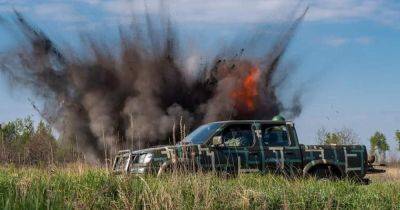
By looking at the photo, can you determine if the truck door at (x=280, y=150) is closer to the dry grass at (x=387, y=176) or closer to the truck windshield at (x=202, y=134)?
the truck windshield at (x=202, y=134)

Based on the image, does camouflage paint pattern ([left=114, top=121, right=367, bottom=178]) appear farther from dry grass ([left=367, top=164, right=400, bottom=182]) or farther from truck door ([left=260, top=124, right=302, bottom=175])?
dry grass ([left=367, top=164, right=400, bottom=182])

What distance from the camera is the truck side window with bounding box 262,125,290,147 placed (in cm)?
1331

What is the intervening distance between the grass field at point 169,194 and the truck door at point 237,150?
1.65m

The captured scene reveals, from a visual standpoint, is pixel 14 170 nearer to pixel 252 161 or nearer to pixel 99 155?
pixel 252 161

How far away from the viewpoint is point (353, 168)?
1346 centimetres

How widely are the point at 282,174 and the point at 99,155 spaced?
2423cm

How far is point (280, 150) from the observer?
43.1 feet

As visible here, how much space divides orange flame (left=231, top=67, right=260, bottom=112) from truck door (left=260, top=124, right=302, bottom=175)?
779 inches

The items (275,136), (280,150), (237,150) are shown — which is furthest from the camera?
(275,136)

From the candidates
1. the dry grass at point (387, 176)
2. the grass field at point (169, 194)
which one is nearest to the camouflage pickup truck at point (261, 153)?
the grass field at point (169, 194)

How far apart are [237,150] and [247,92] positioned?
71.0 ft

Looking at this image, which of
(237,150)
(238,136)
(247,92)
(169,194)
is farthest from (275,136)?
(247,92)

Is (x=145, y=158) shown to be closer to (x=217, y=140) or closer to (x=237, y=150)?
(x=217, y=140)

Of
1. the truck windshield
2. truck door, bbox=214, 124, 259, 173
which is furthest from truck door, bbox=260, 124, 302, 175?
the truck windshield
